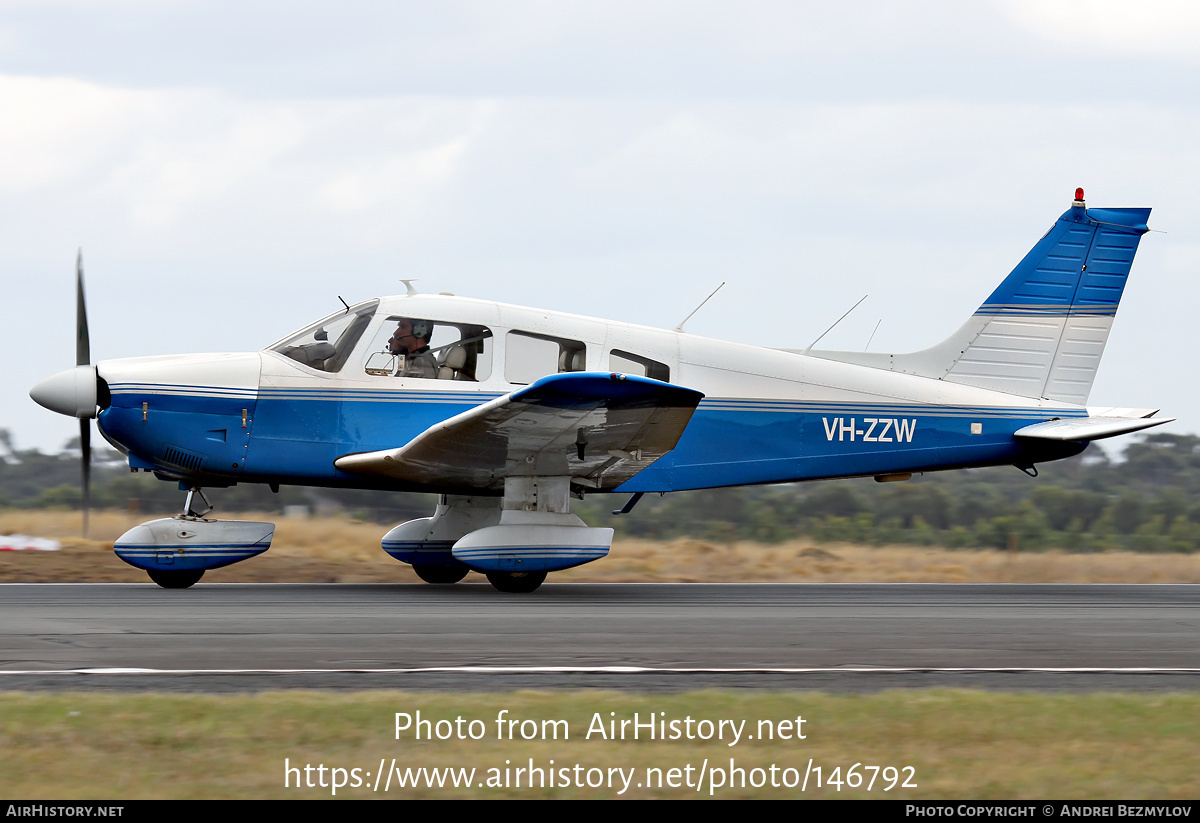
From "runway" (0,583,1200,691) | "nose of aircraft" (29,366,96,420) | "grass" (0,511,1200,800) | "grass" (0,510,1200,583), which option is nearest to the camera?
"grass" (0,511,1200,800)

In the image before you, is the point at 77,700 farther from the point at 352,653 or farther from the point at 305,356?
the point at 305,356

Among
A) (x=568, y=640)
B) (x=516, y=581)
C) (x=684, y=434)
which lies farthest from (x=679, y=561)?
(x=568, y=640)

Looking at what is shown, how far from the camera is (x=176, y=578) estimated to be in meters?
10.9

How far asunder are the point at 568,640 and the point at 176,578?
484cm

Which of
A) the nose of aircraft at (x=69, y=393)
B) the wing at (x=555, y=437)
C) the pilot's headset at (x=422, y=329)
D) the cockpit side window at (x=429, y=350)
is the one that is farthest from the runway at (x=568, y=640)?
the pilot's headset at (x=422, y=329)

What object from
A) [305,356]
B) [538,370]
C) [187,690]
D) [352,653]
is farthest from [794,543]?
[187,690]

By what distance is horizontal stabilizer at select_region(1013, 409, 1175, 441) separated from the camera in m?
12.2

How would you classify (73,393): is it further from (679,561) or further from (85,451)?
(679,561)

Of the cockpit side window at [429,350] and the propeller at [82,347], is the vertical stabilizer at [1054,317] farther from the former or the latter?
the propeller at [82,347]

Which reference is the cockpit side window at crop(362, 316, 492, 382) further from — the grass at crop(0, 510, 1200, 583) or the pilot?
the grass at crop(0, 510, 1200, 583)

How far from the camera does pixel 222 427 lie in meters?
11.0

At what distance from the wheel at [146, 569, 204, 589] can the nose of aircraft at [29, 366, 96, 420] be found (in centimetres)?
150

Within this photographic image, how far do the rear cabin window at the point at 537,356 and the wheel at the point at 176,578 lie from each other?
321 cm

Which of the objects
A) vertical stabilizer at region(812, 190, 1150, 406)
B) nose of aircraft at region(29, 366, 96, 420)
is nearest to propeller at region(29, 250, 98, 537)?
nose of aircraft at region(29, 366, 96, 420)
